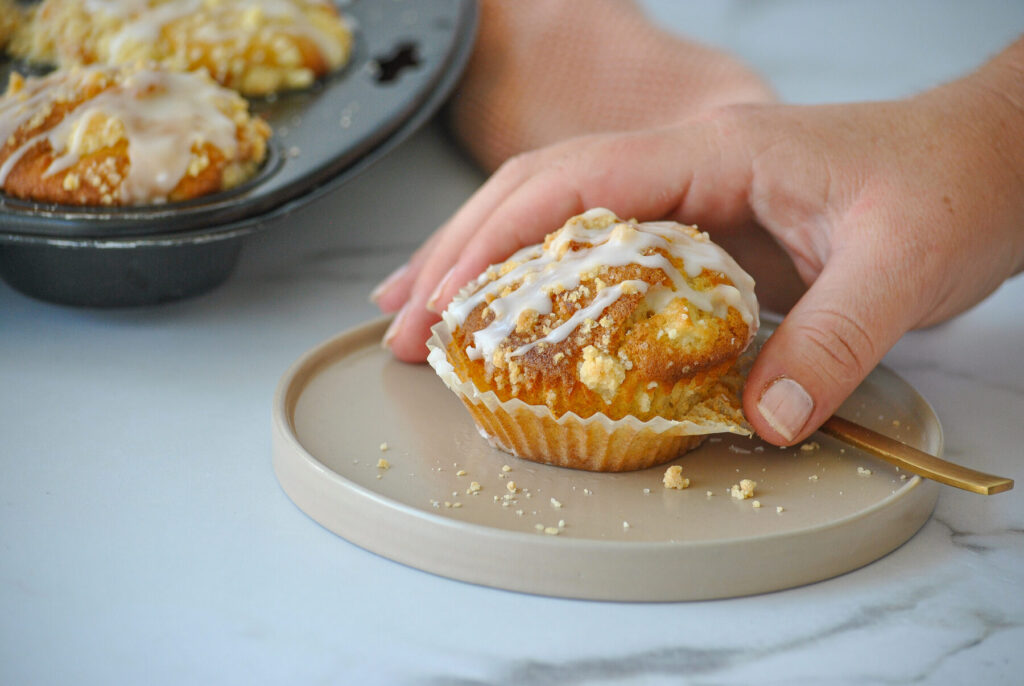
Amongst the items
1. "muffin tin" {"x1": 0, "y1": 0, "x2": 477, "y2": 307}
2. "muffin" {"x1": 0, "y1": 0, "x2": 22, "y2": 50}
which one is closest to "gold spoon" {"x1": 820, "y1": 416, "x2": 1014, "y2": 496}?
"muffin tin" {"x1": 0, "y1": 0, "x2": 477, "y2": 307}

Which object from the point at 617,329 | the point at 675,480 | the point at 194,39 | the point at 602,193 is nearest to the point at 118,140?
the point at 194,39

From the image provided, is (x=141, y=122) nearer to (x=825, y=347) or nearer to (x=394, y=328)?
(x=394, y=328)

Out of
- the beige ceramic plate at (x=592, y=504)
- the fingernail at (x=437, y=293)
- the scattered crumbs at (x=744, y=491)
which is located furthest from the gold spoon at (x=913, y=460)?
the fingernail at (x=437, y=293)

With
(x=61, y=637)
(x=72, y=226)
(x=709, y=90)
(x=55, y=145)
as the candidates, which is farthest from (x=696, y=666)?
(x=709, y=90)

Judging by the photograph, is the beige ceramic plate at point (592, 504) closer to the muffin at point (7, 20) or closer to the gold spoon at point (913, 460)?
the gold spoon at point (913, 460)

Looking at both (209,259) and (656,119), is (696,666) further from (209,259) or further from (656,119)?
(656,119)

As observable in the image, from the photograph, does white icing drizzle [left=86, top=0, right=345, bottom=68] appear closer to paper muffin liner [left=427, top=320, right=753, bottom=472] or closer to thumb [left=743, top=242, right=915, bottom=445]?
paper muffin liner [left=427, top=320, right=753, bottom=472]
